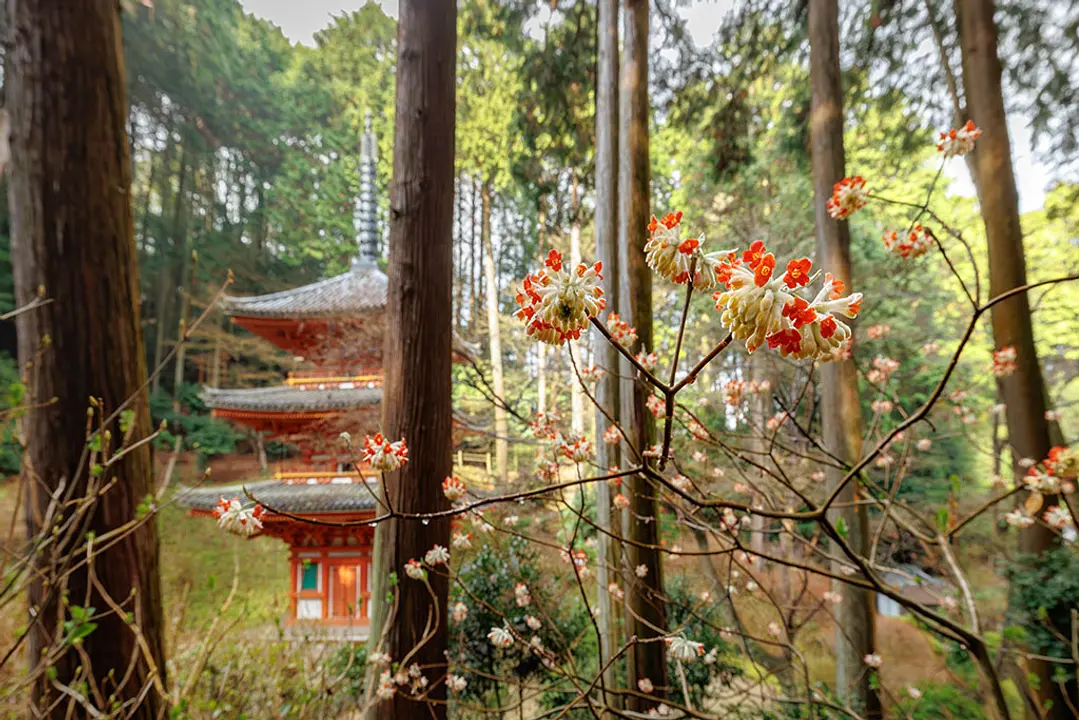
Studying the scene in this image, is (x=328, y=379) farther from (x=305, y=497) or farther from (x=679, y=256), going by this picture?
(x=679, y=256)

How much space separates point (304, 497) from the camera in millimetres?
4609

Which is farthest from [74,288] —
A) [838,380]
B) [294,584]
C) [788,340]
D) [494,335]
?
[494,335]

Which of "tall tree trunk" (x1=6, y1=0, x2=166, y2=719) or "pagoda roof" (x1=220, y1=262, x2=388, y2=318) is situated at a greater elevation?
"pagoda roof" (x1=220, y1=262, x2=388, y2=318)

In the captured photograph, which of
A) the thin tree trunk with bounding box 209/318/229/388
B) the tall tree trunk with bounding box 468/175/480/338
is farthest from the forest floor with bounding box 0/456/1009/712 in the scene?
the tall tree trunk with bounding box 468/175/480/338

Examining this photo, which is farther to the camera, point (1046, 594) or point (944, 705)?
point (944, 705)

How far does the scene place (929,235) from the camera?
1057 millimetres

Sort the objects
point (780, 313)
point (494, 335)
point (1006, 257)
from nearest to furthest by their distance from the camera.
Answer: point (780, 313)
point (1006, 257)
point (494, 335)

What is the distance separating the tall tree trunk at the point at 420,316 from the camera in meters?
1.54

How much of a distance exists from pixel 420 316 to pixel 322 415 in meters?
3.94

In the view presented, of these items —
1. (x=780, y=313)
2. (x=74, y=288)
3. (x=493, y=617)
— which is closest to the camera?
(x=780, y=313)

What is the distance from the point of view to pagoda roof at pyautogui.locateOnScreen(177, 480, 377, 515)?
4.39 metres

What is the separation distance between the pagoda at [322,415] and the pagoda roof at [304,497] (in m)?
0.02

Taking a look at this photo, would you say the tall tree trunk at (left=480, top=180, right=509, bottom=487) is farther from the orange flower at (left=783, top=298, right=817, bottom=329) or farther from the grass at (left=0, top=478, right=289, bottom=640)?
the orange flower at (left=783, top=298, right=817, bottom=329)

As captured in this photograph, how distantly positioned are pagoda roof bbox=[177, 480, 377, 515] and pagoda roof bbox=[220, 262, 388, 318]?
70.7 inches
